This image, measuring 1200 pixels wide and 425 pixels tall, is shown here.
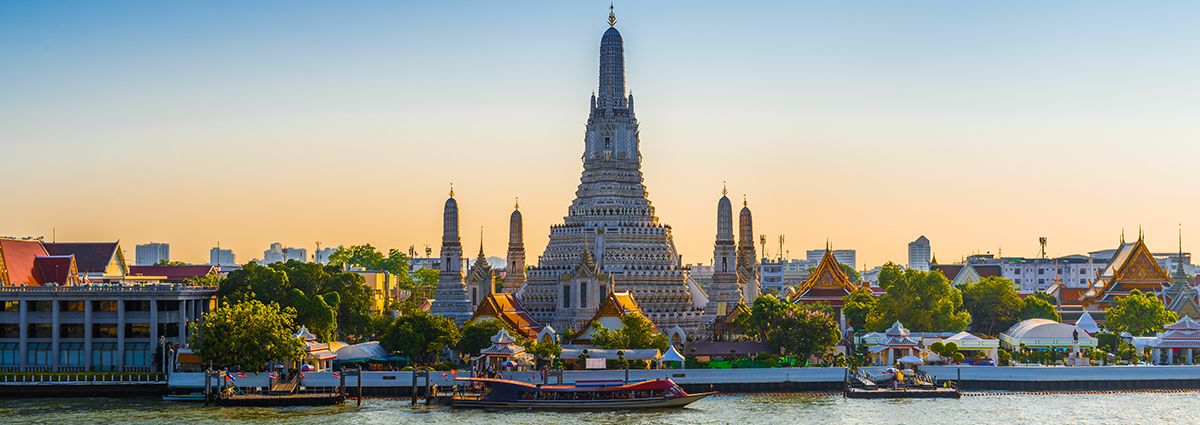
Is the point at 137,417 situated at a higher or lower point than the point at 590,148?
lower

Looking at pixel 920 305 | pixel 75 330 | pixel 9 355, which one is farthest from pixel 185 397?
pixel 920 305

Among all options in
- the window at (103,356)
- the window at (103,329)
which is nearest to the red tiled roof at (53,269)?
the window at (103,329)

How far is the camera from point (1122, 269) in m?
121

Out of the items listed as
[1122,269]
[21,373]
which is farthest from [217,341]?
[1122,269]

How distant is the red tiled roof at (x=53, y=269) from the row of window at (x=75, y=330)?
15079 millimetres

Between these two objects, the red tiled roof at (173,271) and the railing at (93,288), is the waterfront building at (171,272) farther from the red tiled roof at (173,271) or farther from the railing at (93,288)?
the railing at (93,288)

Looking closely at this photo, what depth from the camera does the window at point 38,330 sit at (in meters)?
82.4

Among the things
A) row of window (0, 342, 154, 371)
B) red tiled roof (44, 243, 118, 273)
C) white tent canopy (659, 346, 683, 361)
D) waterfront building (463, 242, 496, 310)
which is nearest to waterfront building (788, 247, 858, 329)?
waterfront building (463, 242, 496, 310)

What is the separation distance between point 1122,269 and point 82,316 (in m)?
91.4

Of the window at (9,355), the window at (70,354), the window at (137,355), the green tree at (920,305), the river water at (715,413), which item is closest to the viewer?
the river water at (715,413)

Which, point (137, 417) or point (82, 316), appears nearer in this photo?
point (137, 417)

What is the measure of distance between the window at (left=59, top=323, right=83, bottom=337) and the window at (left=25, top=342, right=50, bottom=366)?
47.6 inches

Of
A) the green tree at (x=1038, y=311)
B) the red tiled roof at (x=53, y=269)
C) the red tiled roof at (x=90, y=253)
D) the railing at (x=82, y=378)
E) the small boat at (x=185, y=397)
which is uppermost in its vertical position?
the red tiled roof at (x=90, y=253)

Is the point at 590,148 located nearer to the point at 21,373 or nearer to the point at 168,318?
the point at 168,318
